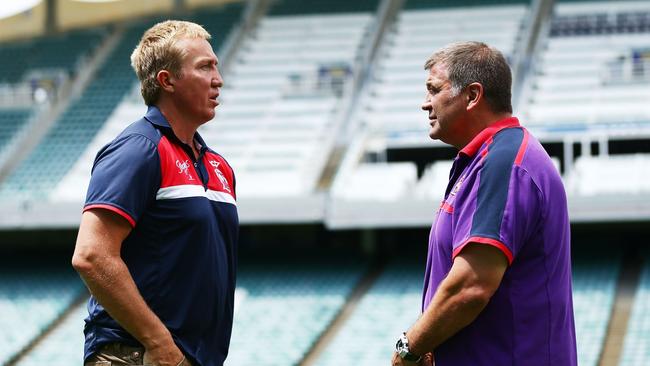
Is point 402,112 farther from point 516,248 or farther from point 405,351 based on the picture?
point 516,248

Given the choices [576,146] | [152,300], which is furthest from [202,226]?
[576,146]

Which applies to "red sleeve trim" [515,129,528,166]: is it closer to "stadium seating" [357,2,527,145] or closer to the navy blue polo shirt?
the navy blue polo shirt

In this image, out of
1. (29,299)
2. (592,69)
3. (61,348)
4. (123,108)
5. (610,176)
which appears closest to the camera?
(61,348)

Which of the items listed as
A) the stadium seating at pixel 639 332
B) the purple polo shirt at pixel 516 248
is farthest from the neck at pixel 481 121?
the stadium seating at pixel 639 332

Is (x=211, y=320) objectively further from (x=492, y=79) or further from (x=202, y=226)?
(x=492, y=79)

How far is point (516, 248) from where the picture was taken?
287 cm

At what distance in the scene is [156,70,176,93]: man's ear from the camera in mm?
3176

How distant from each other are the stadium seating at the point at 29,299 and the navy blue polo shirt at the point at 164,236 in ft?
34.0

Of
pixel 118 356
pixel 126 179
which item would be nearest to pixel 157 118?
pixel 126 179

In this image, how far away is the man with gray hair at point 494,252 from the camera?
287cm

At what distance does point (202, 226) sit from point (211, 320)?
0.30 m

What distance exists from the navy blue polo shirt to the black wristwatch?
22.8 inches

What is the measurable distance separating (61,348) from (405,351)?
10.7 m

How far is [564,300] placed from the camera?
2.99 metres
